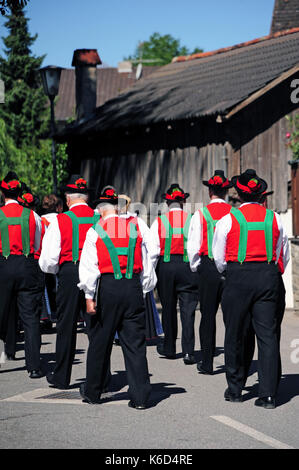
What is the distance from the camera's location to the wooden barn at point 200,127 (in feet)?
64.1

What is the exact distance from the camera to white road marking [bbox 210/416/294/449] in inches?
259

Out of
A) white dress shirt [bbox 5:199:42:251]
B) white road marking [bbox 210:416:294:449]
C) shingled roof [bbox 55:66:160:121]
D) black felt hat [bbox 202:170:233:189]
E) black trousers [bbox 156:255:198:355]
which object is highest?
shingled roof [bbox 55:66:160:121]

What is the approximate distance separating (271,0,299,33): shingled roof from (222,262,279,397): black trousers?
27.5 metres

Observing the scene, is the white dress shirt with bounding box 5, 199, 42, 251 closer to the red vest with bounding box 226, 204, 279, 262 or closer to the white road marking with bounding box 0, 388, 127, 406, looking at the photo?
the white road marking with bounding box 0, 388, 127, 406

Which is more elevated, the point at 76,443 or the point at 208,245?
the point at 208,245

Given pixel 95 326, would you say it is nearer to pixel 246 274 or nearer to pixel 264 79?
pixel 246 274

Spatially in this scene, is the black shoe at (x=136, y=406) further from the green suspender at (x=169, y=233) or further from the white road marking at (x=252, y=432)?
the green suspender at (x=169, y=233)

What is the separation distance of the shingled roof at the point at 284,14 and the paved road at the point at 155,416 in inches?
1022

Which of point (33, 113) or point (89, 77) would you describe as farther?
point (33, 113)

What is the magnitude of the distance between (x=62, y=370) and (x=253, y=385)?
1863mm

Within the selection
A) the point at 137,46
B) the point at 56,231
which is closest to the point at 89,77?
the point at 56,231

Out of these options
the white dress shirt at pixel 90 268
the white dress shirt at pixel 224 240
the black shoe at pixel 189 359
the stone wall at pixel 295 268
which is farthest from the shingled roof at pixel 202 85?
the white dress shirt at pixel 90 268

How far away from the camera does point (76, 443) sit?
664 centimetres

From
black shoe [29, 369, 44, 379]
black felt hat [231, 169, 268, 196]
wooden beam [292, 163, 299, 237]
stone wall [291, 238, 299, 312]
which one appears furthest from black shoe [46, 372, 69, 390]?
wooden beam [292, 163, 299, 237]
